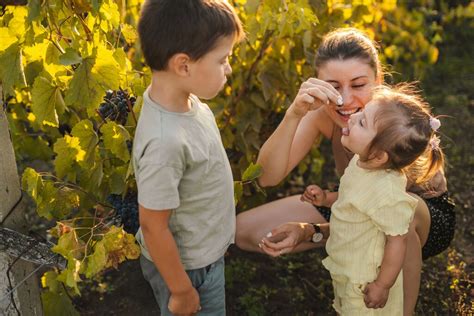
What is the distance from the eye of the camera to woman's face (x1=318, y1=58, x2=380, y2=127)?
2494mm

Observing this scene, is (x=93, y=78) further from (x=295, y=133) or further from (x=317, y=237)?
(x=317, y=237)

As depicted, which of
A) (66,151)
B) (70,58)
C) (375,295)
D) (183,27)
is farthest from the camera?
(66,151)

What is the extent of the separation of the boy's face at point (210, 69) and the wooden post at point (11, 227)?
70cm

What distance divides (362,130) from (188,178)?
589mm

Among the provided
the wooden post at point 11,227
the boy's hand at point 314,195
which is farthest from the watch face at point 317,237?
the wooden post at point 11,227

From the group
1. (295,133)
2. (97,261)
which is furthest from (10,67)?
(295,133)

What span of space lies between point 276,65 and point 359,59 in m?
0.65

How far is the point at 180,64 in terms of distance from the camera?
185cm

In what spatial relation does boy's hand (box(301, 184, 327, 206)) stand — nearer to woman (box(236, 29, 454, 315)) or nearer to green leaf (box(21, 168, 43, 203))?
woman (box(236, 29, 454, 315))

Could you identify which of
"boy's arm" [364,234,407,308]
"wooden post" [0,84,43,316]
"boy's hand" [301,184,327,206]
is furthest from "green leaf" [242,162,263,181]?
"wooden post" [0,84,43,316]

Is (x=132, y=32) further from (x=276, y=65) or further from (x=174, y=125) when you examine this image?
(x=276, y=65)

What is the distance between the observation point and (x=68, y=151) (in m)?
2.39

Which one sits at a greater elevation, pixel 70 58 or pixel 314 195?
pixel 70 58

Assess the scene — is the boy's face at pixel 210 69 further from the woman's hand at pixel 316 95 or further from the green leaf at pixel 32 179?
the green leaf at pixel 32 179
